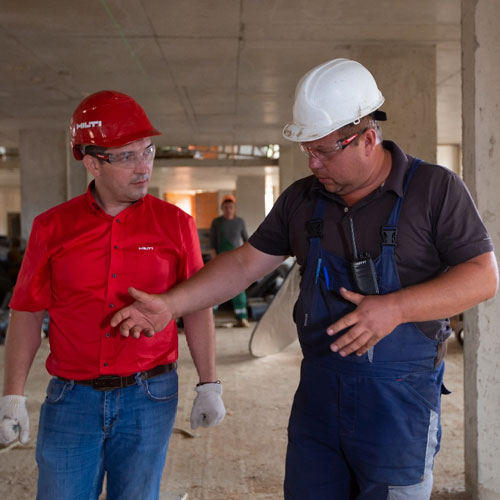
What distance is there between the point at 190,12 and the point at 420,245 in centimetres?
508

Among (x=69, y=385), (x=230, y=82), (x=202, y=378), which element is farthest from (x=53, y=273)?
(x=230, y=82)

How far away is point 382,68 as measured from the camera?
7387 mm

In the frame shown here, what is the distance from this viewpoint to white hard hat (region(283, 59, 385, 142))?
213 cm

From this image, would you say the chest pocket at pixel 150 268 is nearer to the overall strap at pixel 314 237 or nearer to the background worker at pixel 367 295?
the background worker at pixel 367 295

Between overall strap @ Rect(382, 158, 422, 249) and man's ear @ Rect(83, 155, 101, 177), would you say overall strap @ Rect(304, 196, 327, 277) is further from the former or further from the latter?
man's ear @ Rect(83, 155, 101, 177)

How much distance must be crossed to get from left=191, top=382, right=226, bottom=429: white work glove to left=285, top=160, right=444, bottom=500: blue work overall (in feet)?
1.78

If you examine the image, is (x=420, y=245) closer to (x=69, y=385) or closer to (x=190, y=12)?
(x=69, y=385)

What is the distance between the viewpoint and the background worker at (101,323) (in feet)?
7.43

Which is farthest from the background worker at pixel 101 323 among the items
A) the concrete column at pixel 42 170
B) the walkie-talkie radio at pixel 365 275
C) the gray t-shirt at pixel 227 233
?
the concrete column at pixel 42 170

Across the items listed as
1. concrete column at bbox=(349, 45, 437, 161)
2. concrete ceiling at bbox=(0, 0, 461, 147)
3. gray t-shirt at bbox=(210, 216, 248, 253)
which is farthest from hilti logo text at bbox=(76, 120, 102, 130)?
gray t-shirt at bbox=(210, 216, 248, 253)

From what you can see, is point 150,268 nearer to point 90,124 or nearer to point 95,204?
point 95,204

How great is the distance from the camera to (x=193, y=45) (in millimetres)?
7582

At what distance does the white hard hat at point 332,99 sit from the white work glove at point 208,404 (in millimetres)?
1115

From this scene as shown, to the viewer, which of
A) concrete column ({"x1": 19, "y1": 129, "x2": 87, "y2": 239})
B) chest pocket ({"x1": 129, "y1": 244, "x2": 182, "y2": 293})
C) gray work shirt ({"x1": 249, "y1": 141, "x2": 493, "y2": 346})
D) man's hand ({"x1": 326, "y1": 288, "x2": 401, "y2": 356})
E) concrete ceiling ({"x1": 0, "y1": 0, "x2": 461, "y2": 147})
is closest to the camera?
man's hand ({"x1": 326, "y1": 288, "x2": 401, "y2": 356})
